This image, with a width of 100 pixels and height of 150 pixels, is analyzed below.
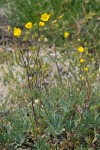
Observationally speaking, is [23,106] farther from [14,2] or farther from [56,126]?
[14,2]

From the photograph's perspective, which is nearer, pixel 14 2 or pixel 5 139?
pixel 5 139

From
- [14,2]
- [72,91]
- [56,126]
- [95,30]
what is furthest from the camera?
[14,2]

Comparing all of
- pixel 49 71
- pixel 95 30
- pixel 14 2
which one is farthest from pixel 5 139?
pixel 14 2

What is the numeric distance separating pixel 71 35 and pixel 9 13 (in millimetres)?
844

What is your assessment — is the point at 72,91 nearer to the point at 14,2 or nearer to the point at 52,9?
the point at 52,9

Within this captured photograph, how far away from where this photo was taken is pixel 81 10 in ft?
14.3

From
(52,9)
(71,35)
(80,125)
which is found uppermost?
(52,9)

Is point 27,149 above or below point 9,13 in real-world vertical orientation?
below

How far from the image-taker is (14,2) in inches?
180

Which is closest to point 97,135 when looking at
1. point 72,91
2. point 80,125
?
point 80,125

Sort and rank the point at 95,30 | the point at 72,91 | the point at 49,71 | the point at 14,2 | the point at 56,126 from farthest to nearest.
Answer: the point at 14,2, the point at 95,30, the point at 49,71, the point at 72,91, the point at 56,126

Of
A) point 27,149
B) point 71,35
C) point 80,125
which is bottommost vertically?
point 27,149

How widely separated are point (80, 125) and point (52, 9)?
2.22 m

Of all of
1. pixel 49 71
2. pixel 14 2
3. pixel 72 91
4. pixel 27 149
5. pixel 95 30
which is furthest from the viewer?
pixel 14 2
